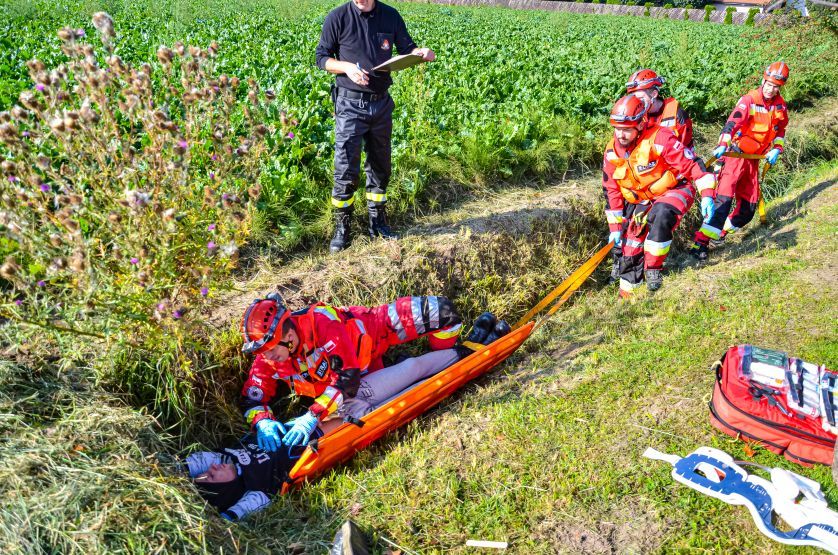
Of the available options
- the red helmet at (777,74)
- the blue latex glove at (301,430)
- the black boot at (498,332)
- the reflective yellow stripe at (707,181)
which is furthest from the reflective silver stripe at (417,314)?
the red helmet at (777,74)

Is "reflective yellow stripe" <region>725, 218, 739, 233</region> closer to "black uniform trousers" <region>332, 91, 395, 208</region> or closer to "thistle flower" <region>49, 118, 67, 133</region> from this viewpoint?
"black uniform trousers" <region>332, 91, 395, 208</region>

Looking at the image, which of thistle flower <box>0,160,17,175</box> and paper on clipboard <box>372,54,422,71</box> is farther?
paper on clipboard <box>372,54,422,71</box>

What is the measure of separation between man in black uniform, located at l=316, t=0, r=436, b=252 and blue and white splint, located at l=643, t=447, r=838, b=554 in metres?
3.12

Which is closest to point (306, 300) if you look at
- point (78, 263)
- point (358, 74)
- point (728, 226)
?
point (358, 74)

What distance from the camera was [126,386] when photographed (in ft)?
11.9

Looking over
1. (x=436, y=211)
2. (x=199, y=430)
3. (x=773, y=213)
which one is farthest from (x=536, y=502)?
(x=773, y=213)

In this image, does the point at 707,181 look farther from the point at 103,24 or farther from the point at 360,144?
the point at 103,24

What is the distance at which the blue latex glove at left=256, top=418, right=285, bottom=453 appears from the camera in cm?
373

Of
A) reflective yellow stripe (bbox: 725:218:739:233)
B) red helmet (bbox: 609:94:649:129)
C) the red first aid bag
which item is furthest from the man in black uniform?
reflective yellow stripe (bbox: 725:218:739:233)

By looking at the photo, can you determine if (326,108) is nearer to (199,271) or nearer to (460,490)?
(199,271)

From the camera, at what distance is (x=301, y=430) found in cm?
380

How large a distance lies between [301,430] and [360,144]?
2358 millimetres

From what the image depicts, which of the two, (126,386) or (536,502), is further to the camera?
(126,386)

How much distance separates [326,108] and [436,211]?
6.10 ft
